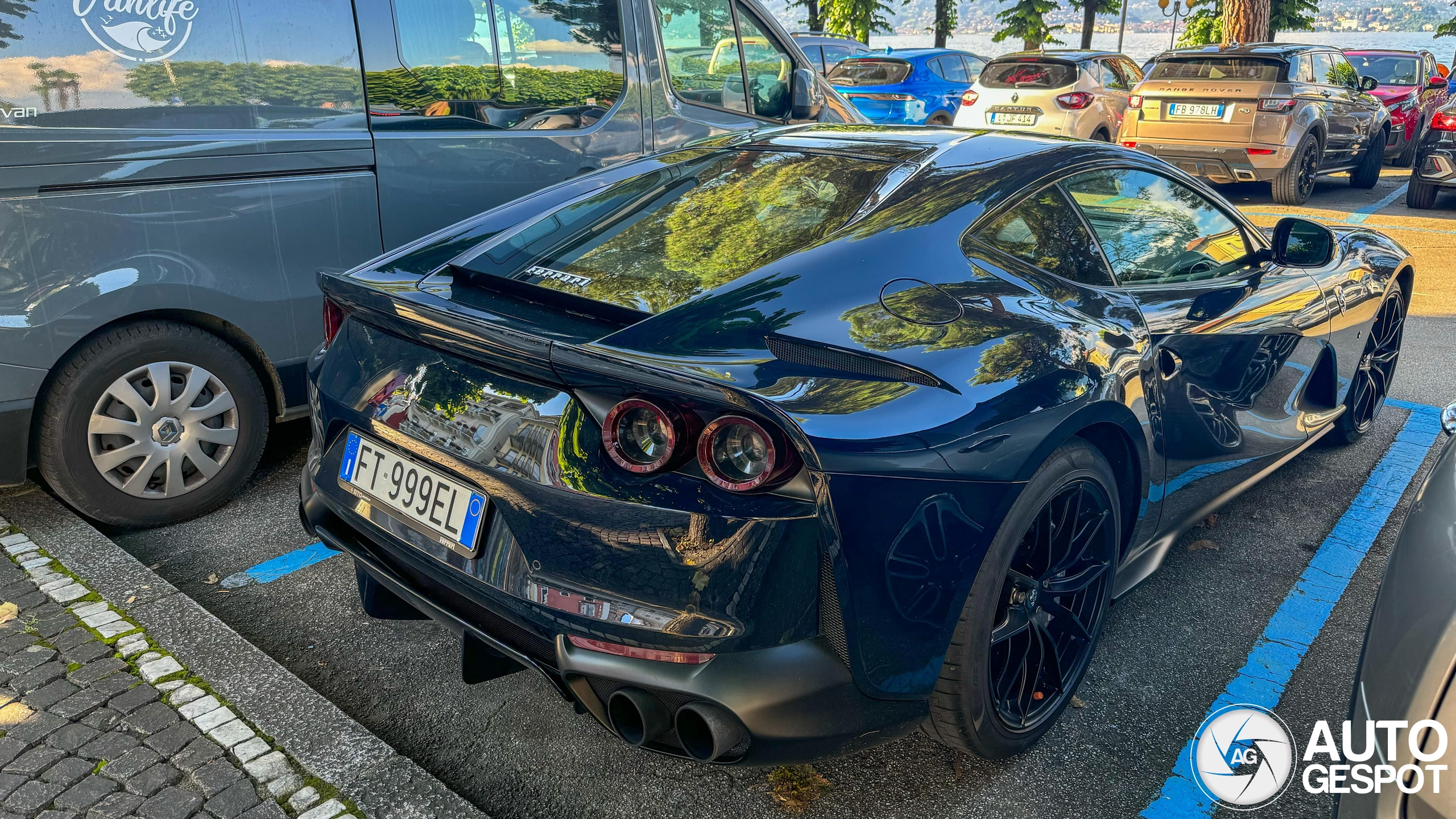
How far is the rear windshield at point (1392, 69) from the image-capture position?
1549 cm

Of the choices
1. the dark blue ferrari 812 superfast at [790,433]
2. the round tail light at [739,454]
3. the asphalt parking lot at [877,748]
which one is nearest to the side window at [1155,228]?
the dark blue ferrari 812 superfast at [790,433]

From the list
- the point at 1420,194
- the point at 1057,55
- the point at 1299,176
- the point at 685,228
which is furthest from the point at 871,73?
the point at 685,228

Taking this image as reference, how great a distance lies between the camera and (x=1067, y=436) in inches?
89.1

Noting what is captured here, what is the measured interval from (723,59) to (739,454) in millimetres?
3814

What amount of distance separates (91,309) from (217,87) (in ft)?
2.68

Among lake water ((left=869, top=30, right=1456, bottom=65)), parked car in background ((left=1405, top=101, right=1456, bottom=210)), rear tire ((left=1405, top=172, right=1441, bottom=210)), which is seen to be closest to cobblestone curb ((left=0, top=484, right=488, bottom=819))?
parked car in background ((left=1405, top=101, right=1456, bottom=210))

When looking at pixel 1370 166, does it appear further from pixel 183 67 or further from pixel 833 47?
pixel 183 67

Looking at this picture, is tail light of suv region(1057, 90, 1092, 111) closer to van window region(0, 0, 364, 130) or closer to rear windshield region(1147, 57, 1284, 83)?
rear windshield region(1147, 57, 1284, 83)

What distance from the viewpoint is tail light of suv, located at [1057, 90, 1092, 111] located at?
41.4ft

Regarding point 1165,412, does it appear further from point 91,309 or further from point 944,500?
point 91,309

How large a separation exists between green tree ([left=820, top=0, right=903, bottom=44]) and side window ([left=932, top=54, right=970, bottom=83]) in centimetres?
1648

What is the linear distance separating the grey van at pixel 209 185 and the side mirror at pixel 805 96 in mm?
1384

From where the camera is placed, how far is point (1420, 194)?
426 inches

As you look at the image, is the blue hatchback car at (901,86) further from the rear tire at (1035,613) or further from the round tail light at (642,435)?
the round tail light at (642,435)
